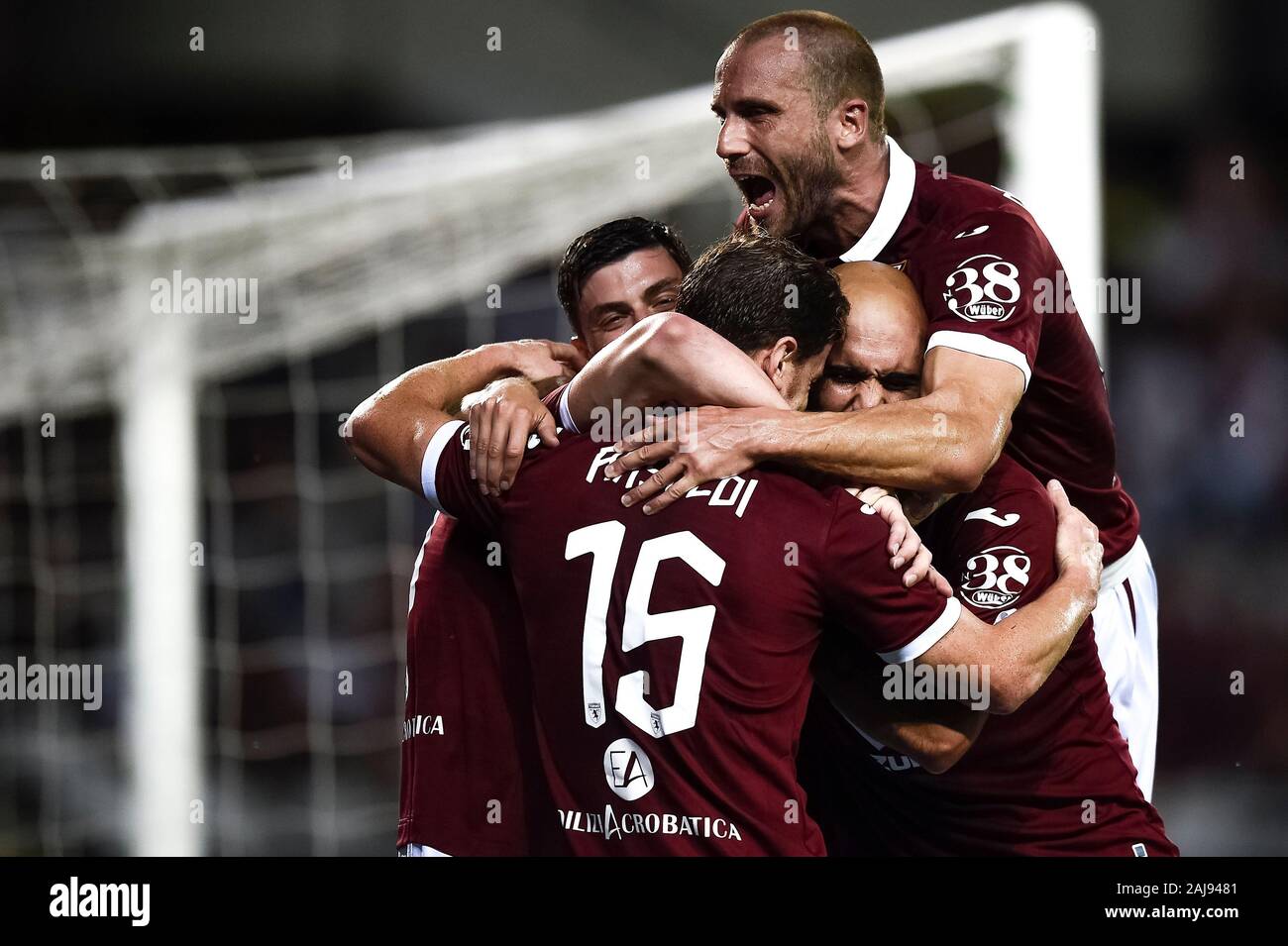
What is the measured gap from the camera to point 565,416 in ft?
8.39

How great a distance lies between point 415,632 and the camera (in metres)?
2.73

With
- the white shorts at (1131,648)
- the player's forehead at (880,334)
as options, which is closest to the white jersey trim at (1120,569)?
the white shorts at (1131,648)

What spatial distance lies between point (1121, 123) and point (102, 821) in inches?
290

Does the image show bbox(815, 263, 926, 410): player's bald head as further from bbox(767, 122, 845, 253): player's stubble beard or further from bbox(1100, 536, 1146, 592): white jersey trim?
bbox(1100, 536, 1146, 592): white jersey trim

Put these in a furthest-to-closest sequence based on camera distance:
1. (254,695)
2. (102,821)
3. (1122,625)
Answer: (254,695)
(102,821)
(1122,625)

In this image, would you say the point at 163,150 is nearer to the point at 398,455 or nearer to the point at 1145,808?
the point at 398,455

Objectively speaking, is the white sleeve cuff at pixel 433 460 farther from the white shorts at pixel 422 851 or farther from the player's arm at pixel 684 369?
the white shorts at pixel 422 851

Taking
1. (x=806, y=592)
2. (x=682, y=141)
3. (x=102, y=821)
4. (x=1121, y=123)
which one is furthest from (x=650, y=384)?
(x=1121, y=123)

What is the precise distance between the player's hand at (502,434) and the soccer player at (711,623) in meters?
0.03

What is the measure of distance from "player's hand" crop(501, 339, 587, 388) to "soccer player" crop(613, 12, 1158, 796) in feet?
1.73

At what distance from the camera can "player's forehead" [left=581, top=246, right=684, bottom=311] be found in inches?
116

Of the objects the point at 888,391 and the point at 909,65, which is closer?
the point at 888,391

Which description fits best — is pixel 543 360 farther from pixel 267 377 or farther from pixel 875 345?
pixel 267 377

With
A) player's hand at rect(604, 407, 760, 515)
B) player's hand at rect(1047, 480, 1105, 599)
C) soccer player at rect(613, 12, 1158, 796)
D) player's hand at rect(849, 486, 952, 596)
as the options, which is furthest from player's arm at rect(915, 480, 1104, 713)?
player's hand at rect(604, 407, 760, 515)
